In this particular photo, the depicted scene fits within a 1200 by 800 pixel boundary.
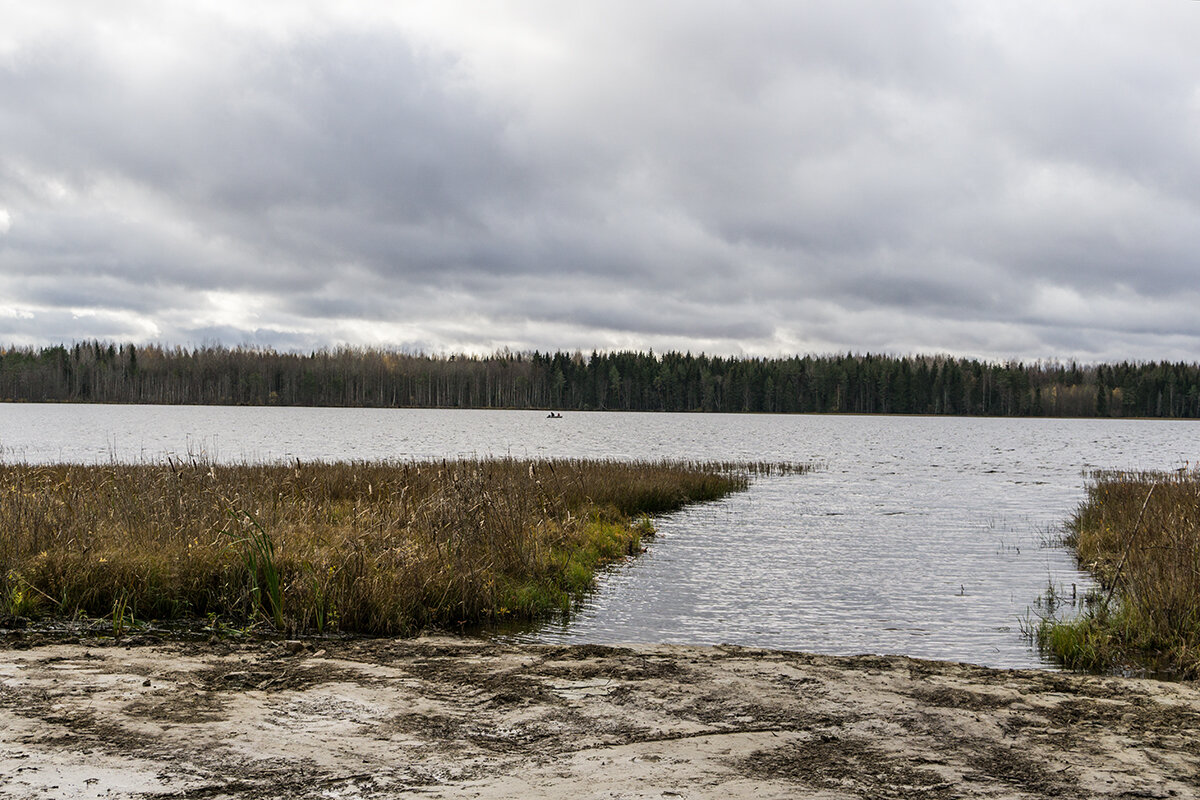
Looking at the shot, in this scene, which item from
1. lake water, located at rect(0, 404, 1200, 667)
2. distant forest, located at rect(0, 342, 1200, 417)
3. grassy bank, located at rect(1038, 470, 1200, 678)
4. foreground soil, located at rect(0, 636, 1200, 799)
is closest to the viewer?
foreground soil, located at rect(0, 636, 1200, 799)

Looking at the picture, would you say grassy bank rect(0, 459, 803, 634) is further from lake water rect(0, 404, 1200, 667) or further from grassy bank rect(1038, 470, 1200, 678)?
grassy bank rect(1038, 470, 1200, 678)

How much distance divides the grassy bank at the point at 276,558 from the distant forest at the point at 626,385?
165 metres

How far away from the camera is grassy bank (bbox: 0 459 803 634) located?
10.3 m

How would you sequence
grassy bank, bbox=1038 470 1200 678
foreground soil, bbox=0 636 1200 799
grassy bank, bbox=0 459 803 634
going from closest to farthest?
foreground soil, bbox=0 636 1200 799
grassy bank, bbox=1038 470 1200 678
grassy bank, bbox=0 459 803 634

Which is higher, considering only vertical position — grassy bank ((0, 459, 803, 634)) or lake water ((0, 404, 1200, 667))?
grassy bank ((0, 459, 803, 634))

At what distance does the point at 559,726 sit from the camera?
21.3 ft

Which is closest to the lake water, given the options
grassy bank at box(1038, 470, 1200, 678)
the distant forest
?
grassy bank at box(1038, 470, 1200, 678)

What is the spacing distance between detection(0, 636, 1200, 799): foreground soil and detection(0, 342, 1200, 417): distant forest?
170446 mm

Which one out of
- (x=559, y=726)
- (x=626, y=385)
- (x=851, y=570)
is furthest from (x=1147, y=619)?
(x=626, y=385)

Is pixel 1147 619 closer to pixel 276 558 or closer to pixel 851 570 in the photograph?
pixel 851 570

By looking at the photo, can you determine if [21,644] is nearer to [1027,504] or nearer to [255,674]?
[255,674]

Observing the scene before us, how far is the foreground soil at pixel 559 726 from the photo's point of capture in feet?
17.3

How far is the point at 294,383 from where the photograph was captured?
185 m

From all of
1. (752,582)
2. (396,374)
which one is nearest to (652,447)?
Answer: (752,582)
